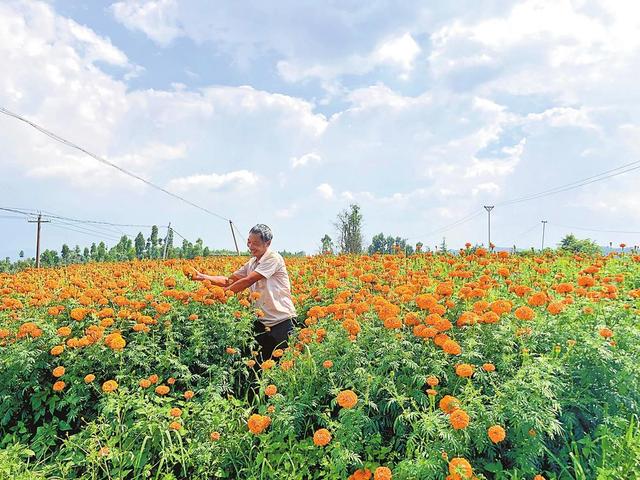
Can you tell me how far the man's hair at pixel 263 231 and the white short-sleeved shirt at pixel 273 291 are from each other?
0.46 feet

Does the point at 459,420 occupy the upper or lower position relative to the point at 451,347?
lower

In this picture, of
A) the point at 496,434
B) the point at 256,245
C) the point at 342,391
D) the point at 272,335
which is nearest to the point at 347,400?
the point at 342,391

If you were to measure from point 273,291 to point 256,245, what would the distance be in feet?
1.68

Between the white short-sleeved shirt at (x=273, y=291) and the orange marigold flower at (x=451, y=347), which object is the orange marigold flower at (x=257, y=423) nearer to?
the orange marigold flower at (x=451, y=347)

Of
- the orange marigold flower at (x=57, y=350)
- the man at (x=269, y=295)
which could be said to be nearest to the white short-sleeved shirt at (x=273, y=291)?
the man at (x=269, y=295)

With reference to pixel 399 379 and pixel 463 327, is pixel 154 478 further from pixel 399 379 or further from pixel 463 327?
pixel 463 327

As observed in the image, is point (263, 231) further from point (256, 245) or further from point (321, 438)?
point (321, 438)

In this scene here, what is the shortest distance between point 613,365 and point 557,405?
0.76 meters

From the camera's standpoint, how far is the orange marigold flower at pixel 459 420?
91.9 inches

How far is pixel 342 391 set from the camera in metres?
2.97

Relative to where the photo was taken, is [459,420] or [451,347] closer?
[459,420]

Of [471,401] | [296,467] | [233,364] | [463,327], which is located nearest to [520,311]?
[463,327]

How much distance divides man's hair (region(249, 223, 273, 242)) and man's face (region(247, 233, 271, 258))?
0.12 ft

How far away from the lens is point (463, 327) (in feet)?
11.0
